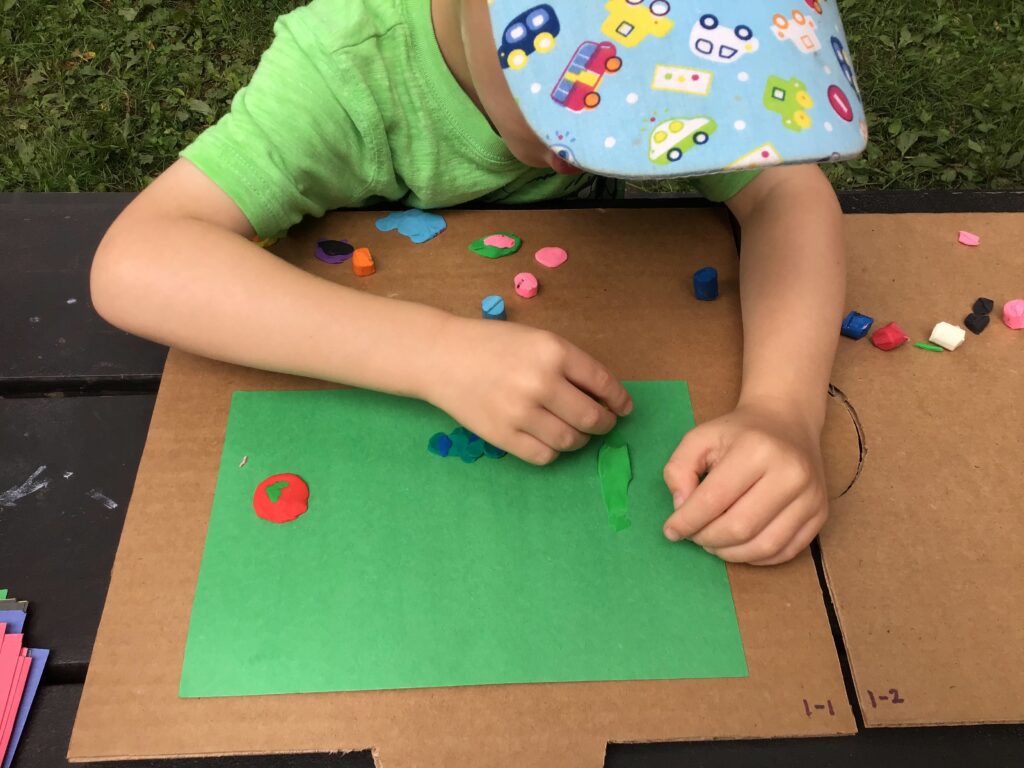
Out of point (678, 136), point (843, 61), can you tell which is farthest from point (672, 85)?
point (843, 61)

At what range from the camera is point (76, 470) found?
63 cm

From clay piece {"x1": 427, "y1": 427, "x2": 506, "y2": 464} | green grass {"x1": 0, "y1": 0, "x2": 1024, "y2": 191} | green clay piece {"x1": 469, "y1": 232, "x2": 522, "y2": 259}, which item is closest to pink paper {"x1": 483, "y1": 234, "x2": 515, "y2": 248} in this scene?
green clay piece {"x1": 469, "y1": 232, "x2": 522, "y2": 259}

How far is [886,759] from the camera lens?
52cm

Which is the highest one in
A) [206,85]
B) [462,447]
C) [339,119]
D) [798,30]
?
[798,30]

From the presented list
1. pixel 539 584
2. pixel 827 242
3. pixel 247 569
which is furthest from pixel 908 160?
pixel 247 569

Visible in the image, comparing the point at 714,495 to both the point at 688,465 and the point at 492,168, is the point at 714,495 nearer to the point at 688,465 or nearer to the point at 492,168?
the point at 688,465

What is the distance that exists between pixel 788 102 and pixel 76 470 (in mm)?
571

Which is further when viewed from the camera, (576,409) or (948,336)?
(948,336)

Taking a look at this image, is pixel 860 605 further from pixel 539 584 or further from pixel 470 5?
pixel 470 5

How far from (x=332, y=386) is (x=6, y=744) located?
1.05ft

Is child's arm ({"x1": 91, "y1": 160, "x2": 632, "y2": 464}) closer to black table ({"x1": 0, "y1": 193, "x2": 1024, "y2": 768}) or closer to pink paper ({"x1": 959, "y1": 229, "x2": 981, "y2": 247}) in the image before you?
black table ({"x1": 0, "y1": 193, "x2": 1024, "y2": 768})

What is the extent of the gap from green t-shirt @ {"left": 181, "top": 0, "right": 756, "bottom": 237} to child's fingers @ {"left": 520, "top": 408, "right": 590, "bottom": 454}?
0.29 meters

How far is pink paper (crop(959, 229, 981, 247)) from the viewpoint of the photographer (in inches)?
31.6

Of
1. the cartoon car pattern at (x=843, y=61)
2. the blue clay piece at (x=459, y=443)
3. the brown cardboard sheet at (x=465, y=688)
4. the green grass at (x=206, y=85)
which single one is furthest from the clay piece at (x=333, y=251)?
the green grass at (x=206, y=85)
